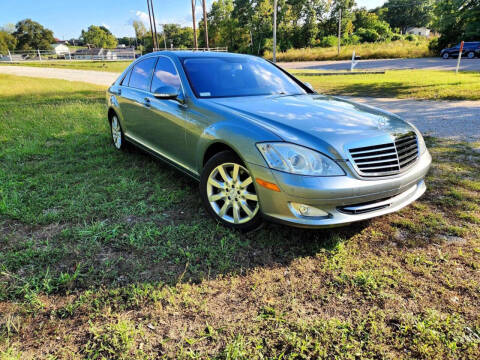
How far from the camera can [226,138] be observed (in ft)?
9.28

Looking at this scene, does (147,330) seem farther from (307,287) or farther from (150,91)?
(150,91)

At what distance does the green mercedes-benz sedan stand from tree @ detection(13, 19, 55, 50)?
365 ft

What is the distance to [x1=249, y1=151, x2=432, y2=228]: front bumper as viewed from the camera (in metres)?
2.39

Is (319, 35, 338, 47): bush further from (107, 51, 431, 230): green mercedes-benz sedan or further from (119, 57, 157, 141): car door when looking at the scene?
(107, 51, 431, 230): green mercedes-benz sedan

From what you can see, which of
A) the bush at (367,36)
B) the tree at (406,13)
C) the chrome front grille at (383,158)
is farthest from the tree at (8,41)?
the chrome front grille at (383,158)

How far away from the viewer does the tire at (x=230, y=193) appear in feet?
9.18

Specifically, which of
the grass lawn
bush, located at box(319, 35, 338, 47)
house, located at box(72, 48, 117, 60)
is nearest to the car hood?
the grass lawn

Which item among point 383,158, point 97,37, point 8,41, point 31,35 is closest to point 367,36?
point 383,158

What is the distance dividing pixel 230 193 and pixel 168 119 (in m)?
1.28

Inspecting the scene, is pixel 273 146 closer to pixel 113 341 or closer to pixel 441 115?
pixel 113 341

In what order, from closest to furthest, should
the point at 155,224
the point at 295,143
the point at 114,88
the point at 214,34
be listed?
the point at 295,143 < the point at 155,224 < the point at 114,88 < the point at 214,34

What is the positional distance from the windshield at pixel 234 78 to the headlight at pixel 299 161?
1.23 meters

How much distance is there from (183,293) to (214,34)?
7168 centimetres

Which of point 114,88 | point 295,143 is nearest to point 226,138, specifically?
point 295,143
